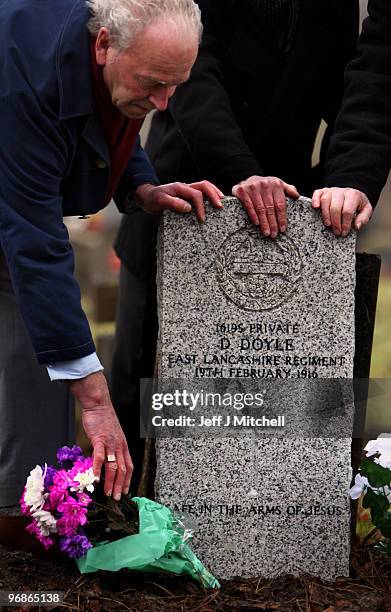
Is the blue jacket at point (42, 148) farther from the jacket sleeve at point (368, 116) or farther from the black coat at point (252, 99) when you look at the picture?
the jacket sleeve at point (368, 116)

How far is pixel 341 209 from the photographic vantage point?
141 inches

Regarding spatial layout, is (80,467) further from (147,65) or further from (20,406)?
(147,65)

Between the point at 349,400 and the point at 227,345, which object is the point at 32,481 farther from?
the point at 349,400

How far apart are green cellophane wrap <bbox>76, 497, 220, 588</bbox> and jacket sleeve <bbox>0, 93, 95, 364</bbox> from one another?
614 mm

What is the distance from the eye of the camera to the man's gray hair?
2.91 metres

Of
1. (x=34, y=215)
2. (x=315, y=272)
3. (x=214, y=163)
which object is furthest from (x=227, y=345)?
(x=34, y=215)

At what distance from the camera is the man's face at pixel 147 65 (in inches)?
115

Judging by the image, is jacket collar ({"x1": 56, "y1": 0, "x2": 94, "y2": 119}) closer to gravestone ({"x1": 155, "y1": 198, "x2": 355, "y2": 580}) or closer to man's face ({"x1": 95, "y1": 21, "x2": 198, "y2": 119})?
man's face ({"x1": 95, "y1": 21, "x2": 198, "y2": 119})

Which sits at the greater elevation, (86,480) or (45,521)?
(86,480)

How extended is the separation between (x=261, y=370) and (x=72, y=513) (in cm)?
85

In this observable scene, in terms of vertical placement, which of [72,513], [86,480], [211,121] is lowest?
[72,513]

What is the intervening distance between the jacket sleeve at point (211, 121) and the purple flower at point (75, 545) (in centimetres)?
134

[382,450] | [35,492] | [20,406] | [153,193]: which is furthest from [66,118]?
[382,450]

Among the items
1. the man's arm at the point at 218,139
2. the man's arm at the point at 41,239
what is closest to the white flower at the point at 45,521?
the man's arm at the point at 41,239
